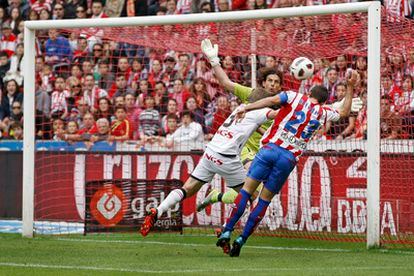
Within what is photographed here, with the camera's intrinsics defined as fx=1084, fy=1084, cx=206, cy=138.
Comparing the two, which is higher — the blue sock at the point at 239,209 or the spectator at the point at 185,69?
the spectator at the point at 185,69

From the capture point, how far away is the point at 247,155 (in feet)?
46.2

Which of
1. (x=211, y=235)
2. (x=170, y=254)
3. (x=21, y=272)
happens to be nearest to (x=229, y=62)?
(x=211, y=235)

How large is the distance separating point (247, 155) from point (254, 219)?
8.45ft

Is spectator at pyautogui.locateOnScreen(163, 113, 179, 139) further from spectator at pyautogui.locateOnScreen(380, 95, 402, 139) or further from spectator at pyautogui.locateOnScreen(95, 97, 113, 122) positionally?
spectator at pyautogui.locateOnScreen(380, 95, 402, 139)

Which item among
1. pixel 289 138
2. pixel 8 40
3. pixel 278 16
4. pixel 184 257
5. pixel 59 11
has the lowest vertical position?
pixel 184 257

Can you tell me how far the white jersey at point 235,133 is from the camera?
493 inches

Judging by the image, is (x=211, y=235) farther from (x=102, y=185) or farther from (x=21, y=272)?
(x=21, y=272)

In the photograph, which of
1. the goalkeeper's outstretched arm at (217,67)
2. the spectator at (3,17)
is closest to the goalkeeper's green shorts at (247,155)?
the goalkeeper's outstretched arm at (217,67)

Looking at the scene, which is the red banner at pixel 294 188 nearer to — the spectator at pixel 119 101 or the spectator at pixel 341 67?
the spectator at pixel 341 67

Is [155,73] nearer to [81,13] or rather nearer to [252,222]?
[81,13]

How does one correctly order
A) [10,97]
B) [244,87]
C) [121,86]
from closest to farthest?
[244,87] → [121,86] → [10,97]

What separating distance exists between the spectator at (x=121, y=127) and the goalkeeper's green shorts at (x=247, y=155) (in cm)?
417

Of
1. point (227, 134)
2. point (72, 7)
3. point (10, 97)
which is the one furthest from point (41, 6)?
point (227, 134)

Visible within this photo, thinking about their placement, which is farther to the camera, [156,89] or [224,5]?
[224,5]
